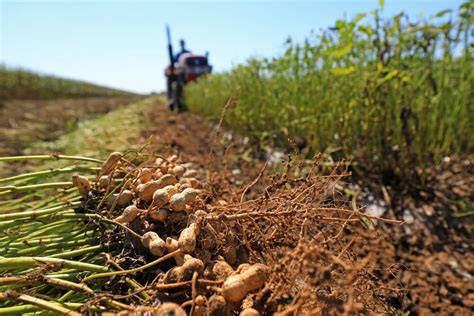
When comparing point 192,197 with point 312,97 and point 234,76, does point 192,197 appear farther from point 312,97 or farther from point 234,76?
point 234,76

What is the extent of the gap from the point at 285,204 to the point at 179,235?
33 centimetres

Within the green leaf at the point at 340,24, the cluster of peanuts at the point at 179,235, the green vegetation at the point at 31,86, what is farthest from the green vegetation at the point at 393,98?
the green vegetation at the point at 31,86

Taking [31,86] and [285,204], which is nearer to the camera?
[285,204]

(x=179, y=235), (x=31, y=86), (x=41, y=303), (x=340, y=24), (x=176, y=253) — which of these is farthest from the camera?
(x=31, y=86)

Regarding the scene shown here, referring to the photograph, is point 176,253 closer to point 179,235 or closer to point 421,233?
point 179,235

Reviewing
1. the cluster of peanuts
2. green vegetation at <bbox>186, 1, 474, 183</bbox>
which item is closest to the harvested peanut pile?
the cluster of peanuts

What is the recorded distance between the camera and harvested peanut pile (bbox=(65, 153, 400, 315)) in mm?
827

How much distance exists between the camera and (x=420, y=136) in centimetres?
294

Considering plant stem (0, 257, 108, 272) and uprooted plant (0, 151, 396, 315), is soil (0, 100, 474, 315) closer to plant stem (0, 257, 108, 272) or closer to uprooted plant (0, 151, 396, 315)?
uprooted plant (0, 151, 396, 315)

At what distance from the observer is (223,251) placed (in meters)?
1.04

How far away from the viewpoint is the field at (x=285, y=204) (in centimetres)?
89

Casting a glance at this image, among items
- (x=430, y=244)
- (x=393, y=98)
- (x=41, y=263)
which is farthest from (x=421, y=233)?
(x=41, y=263)

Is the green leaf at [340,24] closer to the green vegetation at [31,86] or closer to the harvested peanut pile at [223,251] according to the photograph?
the harvested peanut pile at [223,251]

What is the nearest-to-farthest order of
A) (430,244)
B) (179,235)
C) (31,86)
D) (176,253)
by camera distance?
(176,253), (179,235), (430,244), (31,86)
